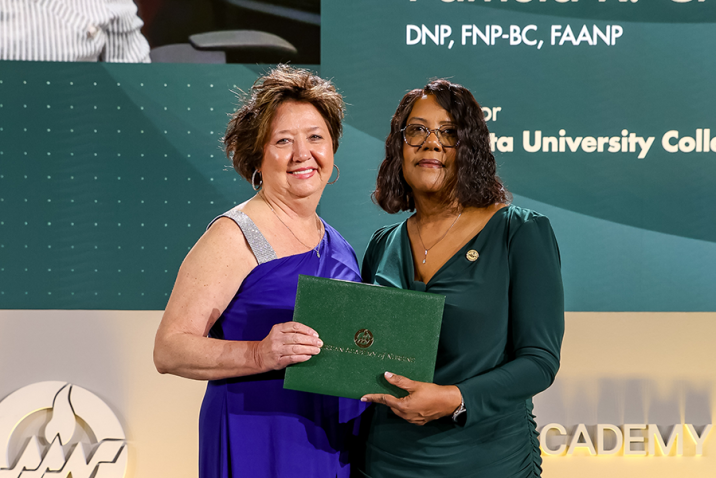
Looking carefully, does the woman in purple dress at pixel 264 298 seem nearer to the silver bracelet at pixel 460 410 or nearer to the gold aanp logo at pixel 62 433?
the silver bracelet at pixel 460 410

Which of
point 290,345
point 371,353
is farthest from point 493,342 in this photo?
point 290,345

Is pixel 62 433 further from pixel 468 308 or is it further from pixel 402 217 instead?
pixel 468 308

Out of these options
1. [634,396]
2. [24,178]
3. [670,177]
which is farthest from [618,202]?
[24,178]

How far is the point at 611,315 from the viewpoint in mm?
3328

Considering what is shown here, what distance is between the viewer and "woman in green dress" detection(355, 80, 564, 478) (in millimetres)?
1565

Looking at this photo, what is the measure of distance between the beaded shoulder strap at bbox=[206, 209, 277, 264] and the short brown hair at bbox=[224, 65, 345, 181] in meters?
0.25

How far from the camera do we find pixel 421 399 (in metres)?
1.48

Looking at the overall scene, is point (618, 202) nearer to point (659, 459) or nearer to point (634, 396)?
point (634, 396)

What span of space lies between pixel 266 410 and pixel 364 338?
52 centimetres

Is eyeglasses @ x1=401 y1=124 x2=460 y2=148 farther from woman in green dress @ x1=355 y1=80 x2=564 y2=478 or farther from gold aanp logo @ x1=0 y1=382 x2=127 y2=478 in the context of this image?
gold aanp logo @ x1=0 y1=382 x2=127 y2=478

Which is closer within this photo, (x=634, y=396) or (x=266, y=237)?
(x=266, y=237)

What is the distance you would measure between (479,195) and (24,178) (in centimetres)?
281

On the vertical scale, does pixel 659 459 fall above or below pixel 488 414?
below

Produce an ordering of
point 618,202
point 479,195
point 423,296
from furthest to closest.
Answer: point 618,202 < point 479,195 < point 423,296
